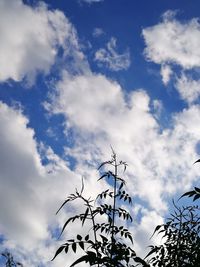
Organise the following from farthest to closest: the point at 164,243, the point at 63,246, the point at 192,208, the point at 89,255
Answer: the point at 192,208 < the point at 164,243 < the point at 63,246 < the point at 89,255

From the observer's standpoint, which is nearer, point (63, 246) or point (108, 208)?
point (63, 246)

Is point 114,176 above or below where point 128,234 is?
above

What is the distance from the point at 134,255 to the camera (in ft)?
13.6

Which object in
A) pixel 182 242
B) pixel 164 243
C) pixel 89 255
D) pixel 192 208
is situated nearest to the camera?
pixel 89 255

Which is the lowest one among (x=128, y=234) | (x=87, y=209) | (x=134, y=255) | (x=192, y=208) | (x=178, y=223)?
(x=134, y=255)

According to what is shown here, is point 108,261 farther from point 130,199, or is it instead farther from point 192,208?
point 192,208

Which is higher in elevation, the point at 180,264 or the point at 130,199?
the point at 130,199

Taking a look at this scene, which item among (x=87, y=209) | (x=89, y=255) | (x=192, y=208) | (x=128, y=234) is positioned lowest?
(x=89, y=255)

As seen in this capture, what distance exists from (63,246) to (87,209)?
2.36 ft

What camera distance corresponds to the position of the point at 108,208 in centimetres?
563

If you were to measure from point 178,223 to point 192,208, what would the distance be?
443 millimetres

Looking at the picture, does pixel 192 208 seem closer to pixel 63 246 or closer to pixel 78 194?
pixel 78 194

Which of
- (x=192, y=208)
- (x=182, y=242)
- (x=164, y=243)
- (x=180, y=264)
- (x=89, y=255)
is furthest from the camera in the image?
(x=192, y=208)

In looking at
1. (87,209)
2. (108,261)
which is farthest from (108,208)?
(108,261)
